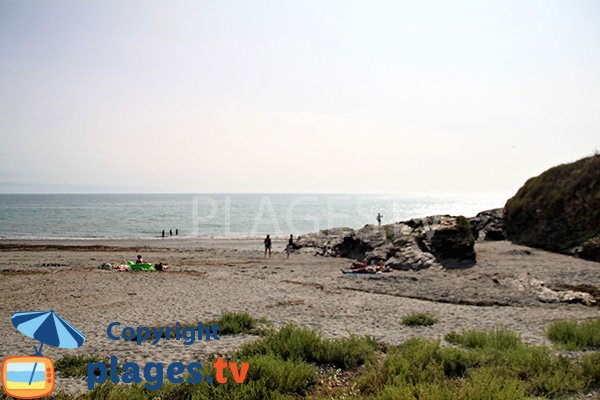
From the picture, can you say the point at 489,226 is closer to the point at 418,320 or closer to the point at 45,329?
the point at 418,320

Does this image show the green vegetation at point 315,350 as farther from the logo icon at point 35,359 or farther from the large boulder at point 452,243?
the large boulder at point 452,243

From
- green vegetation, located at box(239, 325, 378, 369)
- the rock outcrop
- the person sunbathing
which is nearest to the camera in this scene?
green vegetation, located at box(239, 325, 378, 369)

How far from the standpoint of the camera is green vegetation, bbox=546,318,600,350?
403 inches

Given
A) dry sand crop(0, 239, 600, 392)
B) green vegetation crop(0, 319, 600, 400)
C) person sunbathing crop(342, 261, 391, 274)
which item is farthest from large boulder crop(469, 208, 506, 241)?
green vegetation crop(0, 319, 600, 400)

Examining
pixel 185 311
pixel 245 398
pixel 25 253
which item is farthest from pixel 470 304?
pixel 25 253

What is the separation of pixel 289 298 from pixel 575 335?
1086 cm

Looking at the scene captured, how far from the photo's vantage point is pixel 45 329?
243 inches

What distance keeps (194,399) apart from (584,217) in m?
30.3

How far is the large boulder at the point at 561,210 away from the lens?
28172 millimetres

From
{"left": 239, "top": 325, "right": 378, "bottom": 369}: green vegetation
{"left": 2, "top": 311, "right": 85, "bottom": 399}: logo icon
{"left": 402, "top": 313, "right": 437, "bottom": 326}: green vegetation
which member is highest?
{"left": 2, "top": 311, "right": 85, "bottom": 399}: logo icon

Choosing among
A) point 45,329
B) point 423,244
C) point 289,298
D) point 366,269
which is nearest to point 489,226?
point 423,244

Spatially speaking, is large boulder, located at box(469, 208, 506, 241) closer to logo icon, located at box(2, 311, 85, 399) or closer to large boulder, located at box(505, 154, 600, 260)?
large boulder, located at box(505, 154, 600, 260)

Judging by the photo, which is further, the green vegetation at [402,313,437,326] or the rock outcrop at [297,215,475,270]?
the rock outcrop at [297,215,475,270]

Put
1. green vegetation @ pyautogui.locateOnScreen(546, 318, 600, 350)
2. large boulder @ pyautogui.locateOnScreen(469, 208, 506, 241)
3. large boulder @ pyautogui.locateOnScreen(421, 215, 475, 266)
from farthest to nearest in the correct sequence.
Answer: large boulder @ pyautogui.locateOnScreen(469, 208, 506, 241) < large boulder @ pyautogui.locateOnScreen(421, 215, 475, 266) < green vegetation @ pyautogui.locateOnScreen(546, 318, 600, 350)
